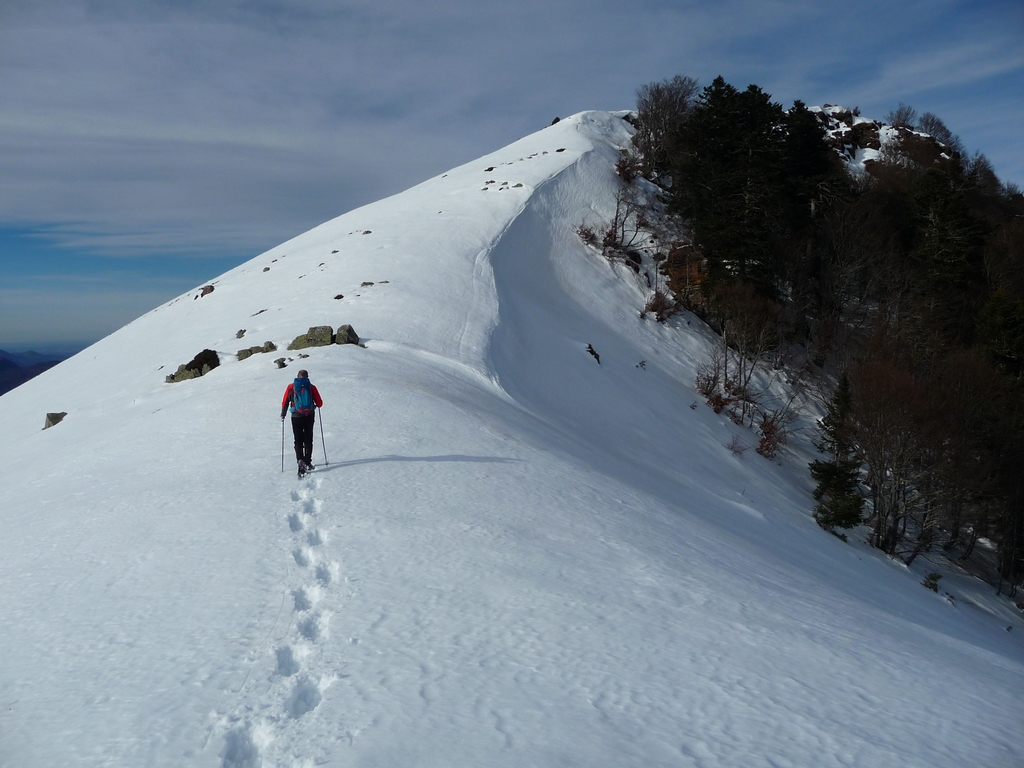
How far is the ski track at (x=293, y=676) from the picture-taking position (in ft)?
15.1

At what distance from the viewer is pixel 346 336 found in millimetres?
18484

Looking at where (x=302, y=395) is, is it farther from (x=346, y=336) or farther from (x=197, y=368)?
(x=197, y=368)

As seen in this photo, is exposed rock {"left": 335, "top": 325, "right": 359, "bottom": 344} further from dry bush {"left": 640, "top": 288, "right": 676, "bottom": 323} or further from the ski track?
dry bush {"left": 640, "top": 288, "right": 676, "bottom": 323}

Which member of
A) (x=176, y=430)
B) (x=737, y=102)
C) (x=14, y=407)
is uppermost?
(x=737, y=102)

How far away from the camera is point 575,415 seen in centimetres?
2084

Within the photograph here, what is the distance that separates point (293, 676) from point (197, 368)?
51.0 feet

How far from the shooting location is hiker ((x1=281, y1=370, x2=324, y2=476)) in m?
10.6

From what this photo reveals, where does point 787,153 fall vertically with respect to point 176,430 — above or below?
above

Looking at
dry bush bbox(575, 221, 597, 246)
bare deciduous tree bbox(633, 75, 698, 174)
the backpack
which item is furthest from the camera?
bare deciduous tree bbox(633, 75, 698, 174)

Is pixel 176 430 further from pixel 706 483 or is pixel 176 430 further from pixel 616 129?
pixel 616 129

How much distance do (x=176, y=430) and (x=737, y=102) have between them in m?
36.3

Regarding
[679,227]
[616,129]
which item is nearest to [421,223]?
[679,227]

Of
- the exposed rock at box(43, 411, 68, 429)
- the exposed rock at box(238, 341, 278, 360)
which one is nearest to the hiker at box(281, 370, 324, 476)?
the exposed rock at box(238, 341, 278, 360)

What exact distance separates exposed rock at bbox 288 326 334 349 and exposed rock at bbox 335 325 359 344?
242 millimetres
